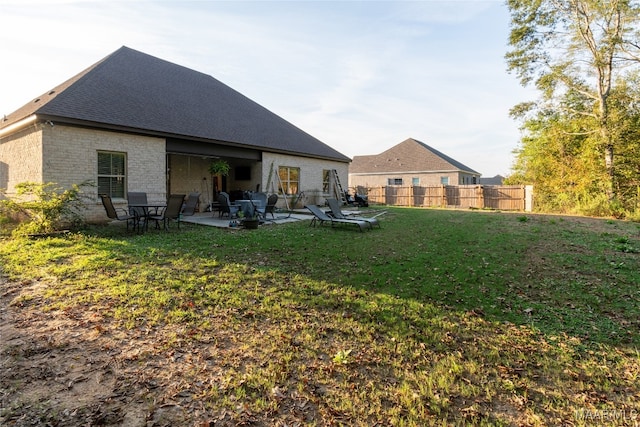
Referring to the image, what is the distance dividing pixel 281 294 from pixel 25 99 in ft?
60.8

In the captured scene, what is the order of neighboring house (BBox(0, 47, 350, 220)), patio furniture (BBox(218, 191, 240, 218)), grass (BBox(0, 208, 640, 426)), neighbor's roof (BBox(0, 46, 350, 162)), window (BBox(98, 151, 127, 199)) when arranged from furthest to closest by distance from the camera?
patio furniture (BBox(218, 191, 240, 218)) < window (BBox(98, 151, 127, 199)) < neighbor's roof (BBox(0, 46, 350, 162)) < neighboring house (BBox(0, 47, 350, 220)) < grass (BBox(0, 208, 640, 426))

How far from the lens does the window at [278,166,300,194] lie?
17.8 m

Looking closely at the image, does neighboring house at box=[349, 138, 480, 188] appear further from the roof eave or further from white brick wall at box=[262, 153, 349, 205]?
the roof eave

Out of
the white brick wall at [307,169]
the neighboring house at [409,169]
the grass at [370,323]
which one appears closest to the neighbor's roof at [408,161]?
the neighboring house at [409,169]

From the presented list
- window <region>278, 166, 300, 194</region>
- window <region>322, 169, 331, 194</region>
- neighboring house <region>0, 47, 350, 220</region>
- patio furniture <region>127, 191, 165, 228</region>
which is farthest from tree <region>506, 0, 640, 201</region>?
patio furniture <region>127, 191, 165, 228</region>

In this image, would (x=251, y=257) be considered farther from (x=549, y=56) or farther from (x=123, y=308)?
(x=549, y=56)

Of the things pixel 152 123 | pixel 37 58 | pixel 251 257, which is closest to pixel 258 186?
pixel 152 123

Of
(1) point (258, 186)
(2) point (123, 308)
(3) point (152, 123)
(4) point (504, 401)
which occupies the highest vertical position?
(3) point (152, 123)

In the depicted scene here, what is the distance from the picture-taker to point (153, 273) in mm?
5223

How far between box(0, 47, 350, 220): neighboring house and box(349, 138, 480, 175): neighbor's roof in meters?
16.8

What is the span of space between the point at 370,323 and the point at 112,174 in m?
11.0

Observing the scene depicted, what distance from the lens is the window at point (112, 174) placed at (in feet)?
35.4

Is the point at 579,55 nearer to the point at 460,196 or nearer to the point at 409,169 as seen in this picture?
the point at 460,196

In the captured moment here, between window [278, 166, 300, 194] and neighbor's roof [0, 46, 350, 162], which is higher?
neighbor's roof [0, 46, 350, 162]
